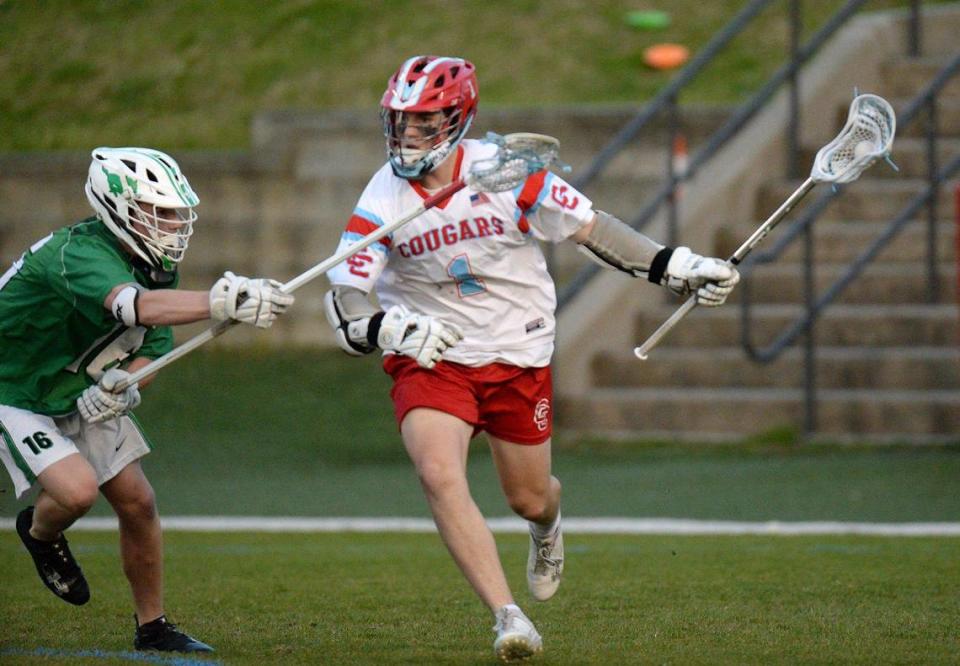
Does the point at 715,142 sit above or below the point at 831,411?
above

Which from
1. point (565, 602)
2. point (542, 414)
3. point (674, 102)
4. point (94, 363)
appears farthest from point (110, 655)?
point (674, 102)

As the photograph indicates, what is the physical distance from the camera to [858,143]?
22.1 ft

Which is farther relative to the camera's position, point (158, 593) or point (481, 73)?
point (481, 73)

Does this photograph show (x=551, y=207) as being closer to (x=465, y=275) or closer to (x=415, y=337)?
(x=465, y=275)

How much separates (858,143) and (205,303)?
2526 mm

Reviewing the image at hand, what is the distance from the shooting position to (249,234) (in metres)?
16.2

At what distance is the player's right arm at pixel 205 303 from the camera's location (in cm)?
580

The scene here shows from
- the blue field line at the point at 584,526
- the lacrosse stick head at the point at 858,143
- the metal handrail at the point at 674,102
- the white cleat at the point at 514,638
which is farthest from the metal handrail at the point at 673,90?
the white cleat at the point at 514,638

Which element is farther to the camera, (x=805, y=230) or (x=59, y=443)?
(x=805, y=230)

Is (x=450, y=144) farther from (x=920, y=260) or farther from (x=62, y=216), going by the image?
(x=62, y=216)

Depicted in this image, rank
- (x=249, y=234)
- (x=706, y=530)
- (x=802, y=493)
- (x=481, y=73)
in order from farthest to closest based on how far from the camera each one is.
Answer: (x=481, y=73), (x=249, y=234), (x=802, y=493), (x=706, y=530)

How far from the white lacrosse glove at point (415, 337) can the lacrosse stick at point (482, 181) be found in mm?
323

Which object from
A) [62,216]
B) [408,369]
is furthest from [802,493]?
[62,216]

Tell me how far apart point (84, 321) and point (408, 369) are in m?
1.17
